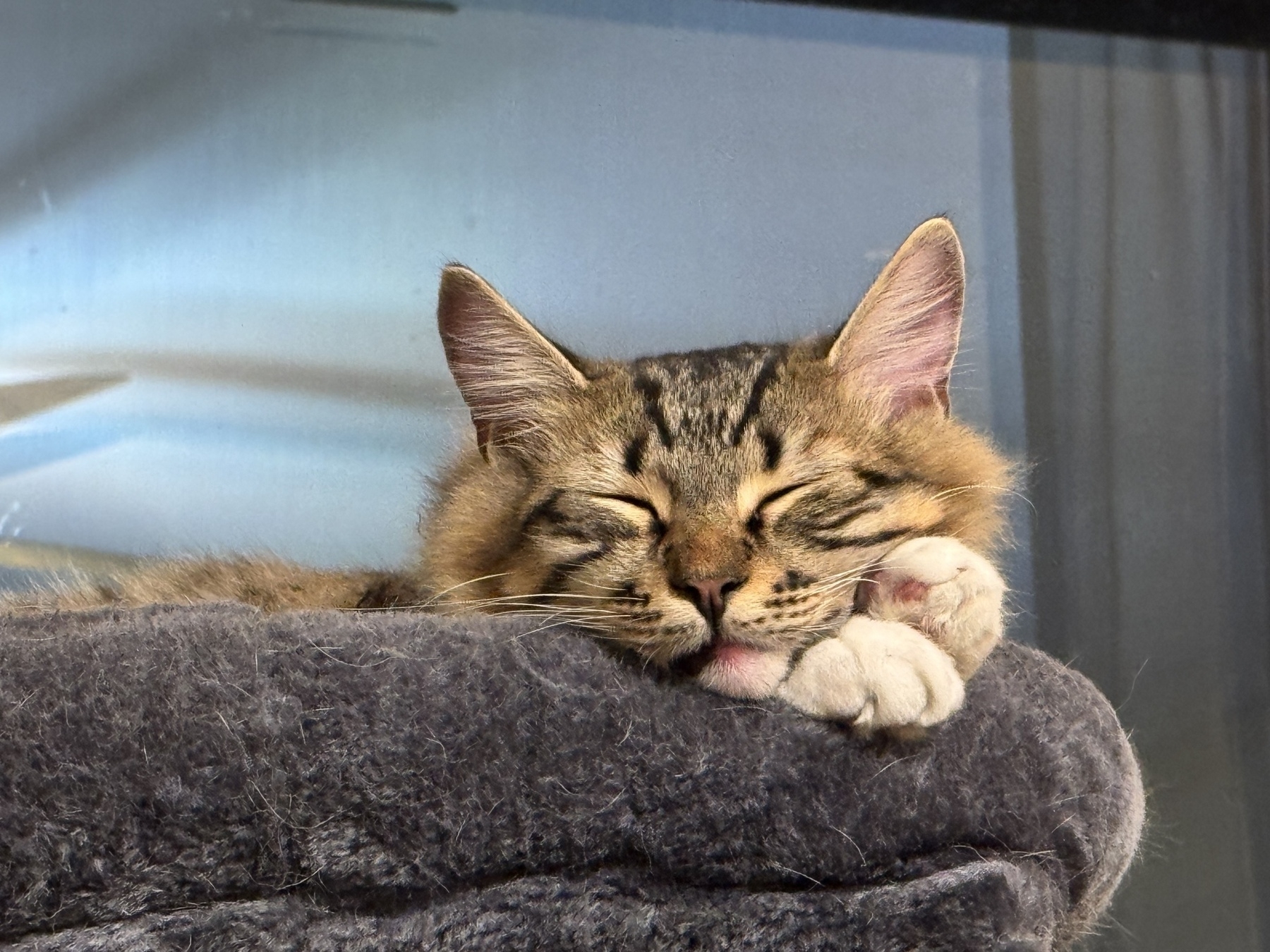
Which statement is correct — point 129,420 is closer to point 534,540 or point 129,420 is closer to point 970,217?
point 534,540

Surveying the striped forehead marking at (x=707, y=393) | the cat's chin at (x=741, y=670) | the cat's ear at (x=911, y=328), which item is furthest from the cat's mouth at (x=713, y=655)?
the cat's ear at (x=911, y=328)

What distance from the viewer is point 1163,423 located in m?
1.81

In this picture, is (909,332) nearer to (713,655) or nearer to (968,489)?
(968,489)

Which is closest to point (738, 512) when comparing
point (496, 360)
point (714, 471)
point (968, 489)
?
point (714, 471)

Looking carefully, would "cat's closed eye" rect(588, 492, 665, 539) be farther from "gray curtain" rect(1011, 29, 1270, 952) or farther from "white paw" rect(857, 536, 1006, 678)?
"gray curtain" rect(1011, 29, 1270, 952)

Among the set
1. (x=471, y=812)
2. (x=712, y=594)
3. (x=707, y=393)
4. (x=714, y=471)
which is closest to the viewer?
(x=471, y=812)

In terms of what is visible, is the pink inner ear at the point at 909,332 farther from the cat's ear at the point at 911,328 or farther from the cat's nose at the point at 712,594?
the cat's nose at the point at 712,594

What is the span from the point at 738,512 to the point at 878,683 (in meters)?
0.24

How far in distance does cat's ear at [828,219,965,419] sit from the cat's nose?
329 millimetres

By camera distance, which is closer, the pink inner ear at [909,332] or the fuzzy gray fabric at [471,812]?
the fuzzy gray fabric at [471,812]

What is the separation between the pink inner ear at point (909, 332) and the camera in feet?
3.58

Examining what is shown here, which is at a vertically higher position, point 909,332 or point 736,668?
point 909,332

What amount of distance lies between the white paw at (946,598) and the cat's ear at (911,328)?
274 millimetres

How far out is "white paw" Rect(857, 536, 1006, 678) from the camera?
0.85 metres
